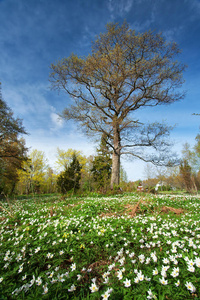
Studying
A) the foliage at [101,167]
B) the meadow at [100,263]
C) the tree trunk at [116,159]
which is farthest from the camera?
the foliage at [101,167]

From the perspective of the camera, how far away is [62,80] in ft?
41.4

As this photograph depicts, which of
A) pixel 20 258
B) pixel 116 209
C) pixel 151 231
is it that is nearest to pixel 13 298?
pixel 20 258

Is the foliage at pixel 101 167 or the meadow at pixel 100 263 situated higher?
the foliage at pixel 101 167

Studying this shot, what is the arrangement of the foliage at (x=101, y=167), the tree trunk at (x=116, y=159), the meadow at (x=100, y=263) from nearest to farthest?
the meadow at (x=100, y=263) < the tree trunk at (x=116, y=159) < the foliage at (x=101, y=167)

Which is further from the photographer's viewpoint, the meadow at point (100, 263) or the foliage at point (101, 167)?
the foliage at point (101, 167)

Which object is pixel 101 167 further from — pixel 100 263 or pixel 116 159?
pixel 100 263

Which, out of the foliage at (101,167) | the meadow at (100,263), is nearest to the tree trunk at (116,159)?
the foliage at (101,167)

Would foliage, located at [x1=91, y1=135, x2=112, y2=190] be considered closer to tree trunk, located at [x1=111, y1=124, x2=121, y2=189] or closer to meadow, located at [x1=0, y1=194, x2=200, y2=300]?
tree trunk, located at [x1=111, y1=124, x2=121, y2=189]

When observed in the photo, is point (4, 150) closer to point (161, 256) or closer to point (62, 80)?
point (62, 80)

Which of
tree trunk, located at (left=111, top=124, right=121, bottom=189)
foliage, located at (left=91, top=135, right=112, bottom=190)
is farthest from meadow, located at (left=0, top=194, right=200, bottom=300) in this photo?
foliage, located at (left=91, top=135, right=112, bottom=190)

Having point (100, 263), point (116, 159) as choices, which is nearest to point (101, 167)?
point (116, 159)

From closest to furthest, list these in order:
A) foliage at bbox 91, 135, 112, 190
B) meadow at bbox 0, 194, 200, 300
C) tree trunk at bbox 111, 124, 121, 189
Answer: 1. meadow at bbox 0, 194, 200, 300
2. tree trunk at bbox 111, 124, 121, 189
3. foliage at bbox 91, 135, 112, 190

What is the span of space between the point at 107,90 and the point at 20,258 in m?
13.1

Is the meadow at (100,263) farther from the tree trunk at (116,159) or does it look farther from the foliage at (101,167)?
the foliage at (101,167)
